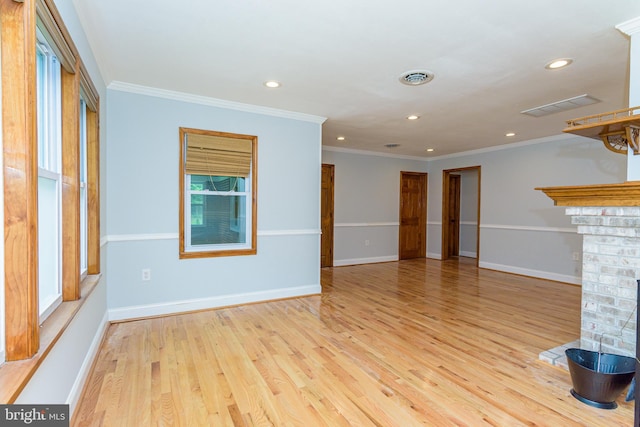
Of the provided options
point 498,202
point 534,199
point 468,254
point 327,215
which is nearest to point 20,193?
point 327,215

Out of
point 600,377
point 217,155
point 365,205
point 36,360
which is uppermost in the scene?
point 217,155

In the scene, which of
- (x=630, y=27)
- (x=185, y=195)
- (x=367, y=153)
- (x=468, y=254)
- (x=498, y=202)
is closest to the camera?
(x=630, y=27)

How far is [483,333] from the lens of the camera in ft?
9.88

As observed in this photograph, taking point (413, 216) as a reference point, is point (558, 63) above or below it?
above

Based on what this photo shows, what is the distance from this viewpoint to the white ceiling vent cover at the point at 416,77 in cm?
281

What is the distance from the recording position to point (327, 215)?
251 inches

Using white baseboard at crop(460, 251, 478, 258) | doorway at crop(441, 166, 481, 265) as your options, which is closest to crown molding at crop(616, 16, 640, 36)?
doorway at crop(441, 166, 481, 265)

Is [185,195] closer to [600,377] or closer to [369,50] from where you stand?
[369,50]

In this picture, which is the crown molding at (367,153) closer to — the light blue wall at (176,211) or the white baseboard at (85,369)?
the light blue wall at (176,211)

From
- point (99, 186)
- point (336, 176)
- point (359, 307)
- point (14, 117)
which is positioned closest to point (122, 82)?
point (99, 186)

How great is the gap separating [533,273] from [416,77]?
4.52 m

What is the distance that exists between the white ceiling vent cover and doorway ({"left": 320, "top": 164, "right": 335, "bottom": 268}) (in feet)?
11.1

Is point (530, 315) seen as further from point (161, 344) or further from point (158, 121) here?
point (158, 121)

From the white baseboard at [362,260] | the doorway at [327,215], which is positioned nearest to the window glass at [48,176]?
the doorway at [327,215]
